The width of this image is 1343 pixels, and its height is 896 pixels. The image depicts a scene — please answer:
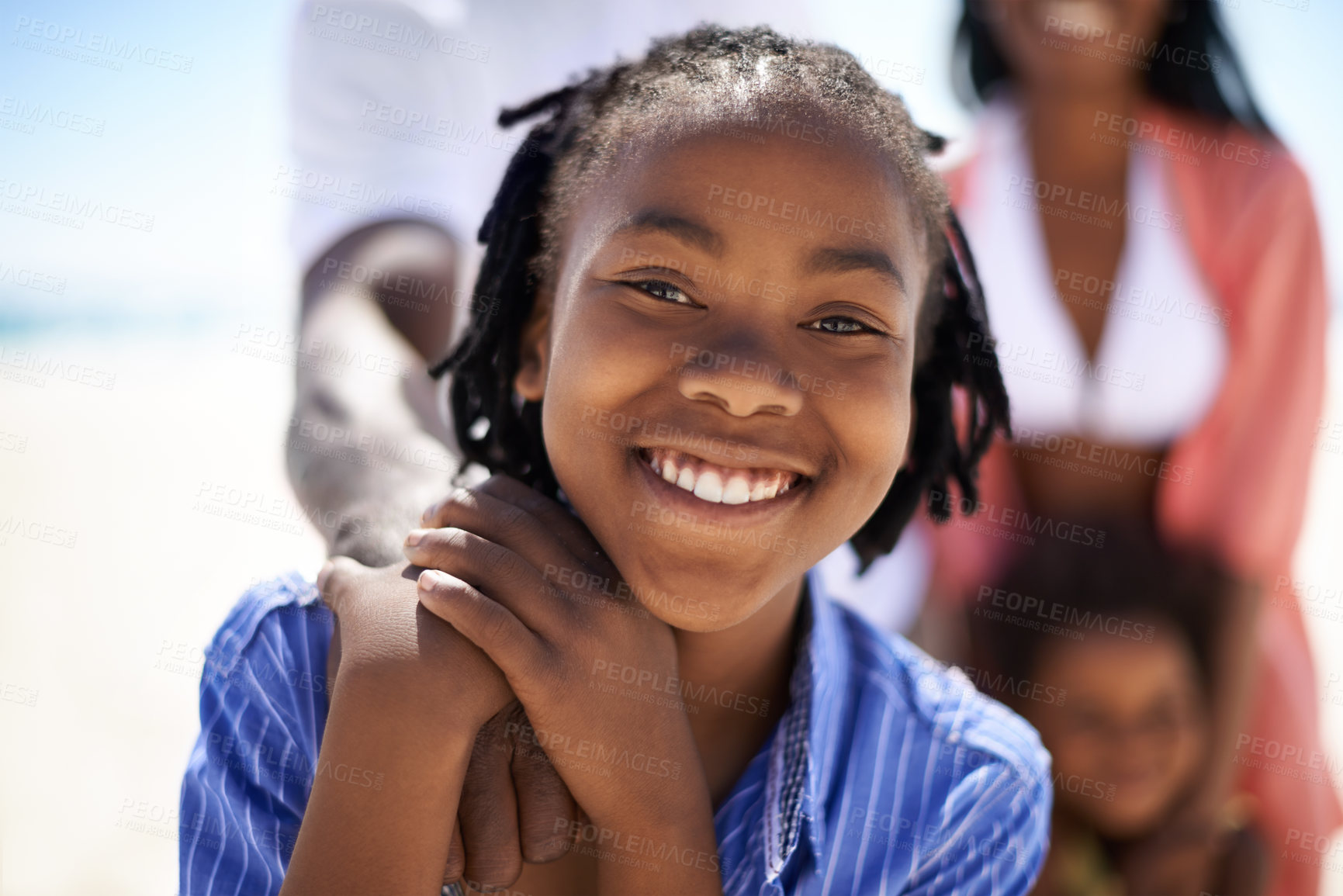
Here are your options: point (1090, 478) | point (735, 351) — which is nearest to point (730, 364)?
point (735, 351)

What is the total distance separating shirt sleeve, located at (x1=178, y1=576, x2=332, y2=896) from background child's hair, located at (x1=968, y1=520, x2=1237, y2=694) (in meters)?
1.56

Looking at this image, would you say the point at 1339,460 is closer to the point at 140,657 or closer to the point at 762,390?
the point at 762,390

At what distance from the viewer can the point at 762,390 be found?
1072 millimetres

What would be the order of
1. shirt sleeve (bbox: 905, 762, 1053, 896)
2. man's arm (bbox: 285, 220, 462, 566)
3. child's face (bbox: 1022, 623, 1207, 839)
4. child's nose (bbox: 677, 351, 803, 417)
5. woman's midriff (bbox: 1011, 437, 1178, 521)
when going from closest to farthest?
child's nose (bbox: 677, 351, 803, 417) < shirt sleeve (bbox: 905, 762, 1053, 896) < man's arm (bbox: 285, 220, 462, 566) < child's face (bbox: 1022, 623, 1207, 839) < woman's midriff (bbox: 1011, 437, 1178, 521)

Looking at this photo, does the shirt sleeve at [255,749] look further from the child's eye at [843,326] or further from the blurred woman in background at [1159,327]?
the blurred woman in background at [1159,327]

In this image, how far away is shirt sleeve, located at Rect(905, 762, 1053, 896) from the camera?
1.28m

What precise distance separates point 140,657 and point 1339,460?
3263mm

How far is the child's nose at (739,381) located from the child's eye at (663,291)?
0.28ft

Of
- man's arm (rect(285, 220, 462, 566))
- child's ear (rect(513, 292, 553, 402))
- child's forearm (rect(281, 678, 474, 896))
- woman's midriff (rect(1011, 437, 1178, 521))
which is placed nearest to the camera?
child's forearm (rect(281, 678, 474, 896))

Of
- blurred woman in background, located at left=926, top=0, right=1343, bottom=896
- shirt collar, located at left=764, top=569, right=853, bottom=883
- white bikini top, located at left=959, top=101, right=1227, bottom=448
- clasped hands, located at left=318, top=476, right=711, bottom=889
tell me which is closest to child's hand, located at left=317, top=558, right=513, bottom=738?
clasped hands, located at left=318, top=476, right=711, bottom=889

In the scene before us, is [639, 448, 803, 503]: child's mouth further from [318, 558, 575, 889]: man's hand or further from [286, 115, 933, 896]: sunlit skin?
[318, 558, 575, 889]: man's hand

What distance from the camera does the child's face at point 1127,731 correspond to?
82.4 inches

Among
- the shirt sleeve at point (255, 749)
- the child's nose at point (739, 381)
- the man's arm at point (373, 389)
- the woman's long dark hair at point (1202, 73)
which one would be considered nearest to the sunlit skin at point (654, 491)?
the child's nose at point (739, 381)

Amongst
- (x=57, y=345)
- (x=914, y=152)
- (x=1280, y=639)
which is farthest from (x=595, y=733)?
(x=57, y=345)
